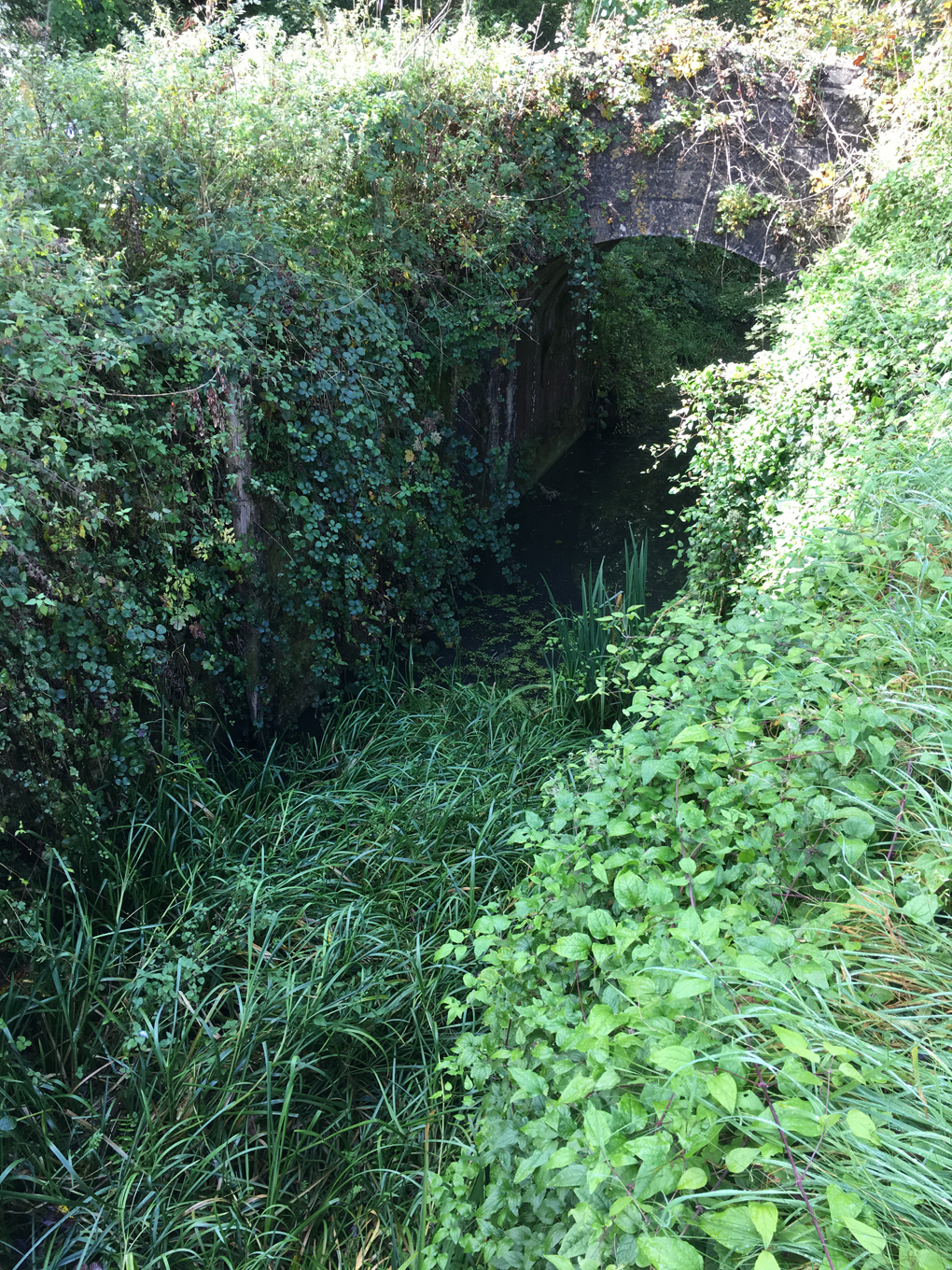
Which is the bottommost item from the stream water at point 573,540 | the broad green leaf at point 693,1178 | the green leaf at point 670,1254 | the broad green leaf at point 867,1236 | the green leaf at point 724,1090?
the stream water at point 573,540

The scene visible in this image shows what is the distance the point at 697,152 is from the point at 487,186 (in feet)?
6.31

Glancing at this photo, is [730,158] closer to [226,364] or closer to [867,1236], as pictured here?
[226,364]

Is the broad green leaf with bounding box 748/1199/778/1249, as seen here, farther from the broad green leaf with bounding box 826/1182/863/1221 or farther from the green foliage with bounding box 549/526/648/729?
the green foliage with bounding box 549/526/648/729

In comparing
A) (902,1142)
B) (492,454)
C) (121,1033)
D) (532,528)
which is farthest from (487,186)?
(902,1142)

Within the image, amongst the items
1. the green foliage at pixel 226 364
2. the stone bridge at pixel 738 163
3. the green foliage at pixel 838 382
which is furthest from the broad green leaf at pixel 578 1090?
the stone bridge at pixel 738 163

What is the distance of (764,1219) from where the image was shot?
1.00m

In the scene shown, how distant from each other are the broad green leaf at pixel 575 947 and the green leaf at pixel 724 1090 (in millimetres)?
522

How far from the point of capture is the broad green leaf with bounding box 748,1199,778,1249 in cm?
97

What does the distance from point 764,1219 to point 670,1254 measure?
0.14 m

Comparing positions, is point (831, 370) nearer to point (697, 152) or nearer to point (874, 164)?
point (874, 164)

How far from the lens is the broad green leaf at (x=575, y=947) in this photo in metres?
1.66

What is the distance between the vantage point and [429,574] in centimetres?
510

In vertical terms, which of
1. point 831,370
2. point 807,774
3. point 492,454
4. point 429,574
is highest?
point 831,370

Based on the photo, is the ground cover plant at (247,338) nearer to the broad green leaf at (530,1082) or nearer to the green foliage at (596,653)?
the green foliage at (596,653)
